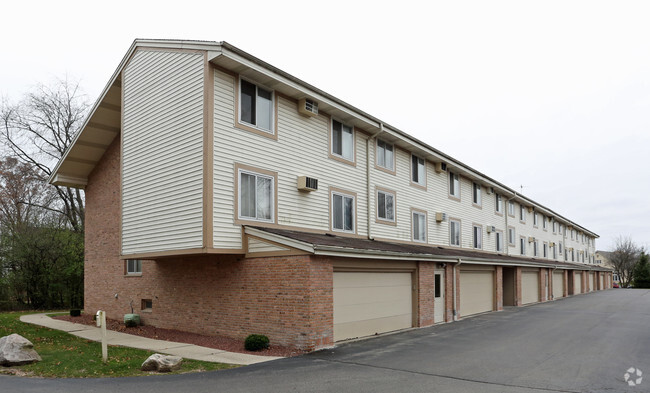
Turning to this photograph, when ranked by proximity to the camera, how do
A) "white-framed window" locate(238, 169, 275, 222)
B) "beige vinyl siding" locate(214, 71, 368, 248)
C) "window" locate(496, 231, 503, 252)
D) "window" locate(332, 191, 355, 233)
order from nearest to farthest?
1. "beige vinyl siding" locate(214, 71, 368, 248)
2. "white-framed window" locate(238, 169, 275, 222)
3. "window" locate(332, 191, 355, 233)
4. "window" locate(496, 231, 503, 252)

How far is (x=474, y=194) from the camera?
29.5m

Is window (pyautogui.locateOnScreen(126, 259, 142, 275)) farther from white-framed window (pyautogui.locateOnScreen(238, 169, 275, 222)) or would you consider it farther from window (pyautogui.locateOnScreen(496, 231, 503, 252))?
window (pyautogui.locateOnScreen(496, 231, 503, 252))

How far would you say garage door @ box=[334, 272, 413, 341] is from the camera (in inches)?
560

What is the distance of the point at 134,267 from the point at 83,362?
317 inches

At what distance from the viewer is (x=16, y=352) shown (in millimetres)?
10805

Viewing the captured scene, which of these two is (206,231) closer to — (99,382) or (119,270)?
(99,382)

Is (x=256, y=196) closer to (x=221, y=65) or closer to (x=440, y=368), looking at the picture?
(x=221, y=65)

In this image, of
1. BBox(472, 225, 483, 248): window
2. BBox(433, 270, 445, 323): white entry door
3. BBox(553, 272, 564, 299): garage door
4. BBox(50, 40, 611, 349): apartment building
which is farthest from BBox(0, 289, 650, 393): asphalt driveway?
BBox(553, 272, 564, 299): garage door

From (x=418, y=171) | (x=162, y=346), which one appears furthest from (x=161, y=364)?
(x=418, y=171)

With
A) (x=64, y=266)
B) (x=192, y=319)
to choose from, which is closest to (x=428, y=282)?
(x=192, y=319)

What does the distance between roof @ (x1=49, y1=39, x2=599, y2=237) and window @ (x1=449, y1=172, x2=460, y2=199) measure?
65cm

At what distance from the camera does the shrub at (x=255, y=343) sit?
40.5 ft

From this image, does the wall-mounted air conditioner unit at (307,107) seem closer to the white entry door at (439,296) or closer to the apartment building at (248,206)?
the apartment building at (248,206)

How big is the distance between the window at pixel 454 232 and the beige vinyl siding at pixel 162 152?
53.0ft
